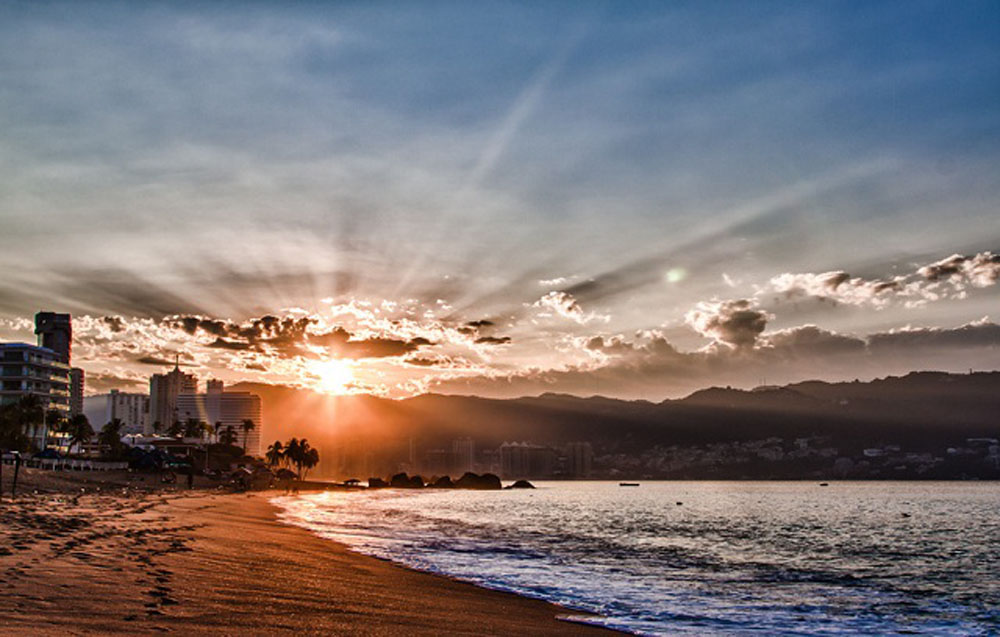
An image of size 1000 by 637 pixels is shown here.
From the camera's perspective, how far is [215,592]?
45.3 feet

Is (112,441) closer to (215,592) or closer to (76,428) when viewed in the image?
(76,428)

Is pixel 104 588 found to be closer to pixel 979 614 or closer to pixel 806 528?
pixel 979 614

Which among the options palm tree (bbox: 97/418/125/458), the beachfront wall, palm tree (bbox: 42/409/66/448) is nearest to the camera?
the beachfront wall

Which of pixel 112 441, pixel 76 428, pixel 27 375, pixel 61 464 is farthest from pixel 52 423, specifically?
pixel 61 464

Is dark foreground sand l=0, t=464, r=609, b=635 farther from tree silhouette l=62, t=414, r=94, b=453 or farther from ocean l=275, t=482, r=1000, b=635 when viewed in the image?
tree silhouette l=62, t=414, r=94, b=453

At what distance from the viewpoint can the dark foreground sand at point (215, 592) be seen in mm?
10492

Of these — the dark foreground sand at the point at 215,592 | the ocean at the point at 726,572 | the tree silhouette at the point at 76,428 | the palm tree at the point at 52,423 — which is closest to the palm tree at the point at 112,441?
the tree silhouette at the point at 76,428

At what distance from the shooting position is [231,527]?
3438cm

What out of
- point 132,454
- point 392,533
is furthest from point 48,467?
point 392,533

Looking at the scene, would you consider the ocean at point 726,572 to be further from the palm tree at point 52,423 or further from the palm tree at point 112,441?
the palm tree at point 52,423

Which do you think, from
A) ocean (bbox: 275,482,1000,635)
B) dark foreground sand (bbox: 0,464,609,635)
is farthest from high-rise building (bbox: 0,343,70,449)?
dark foreground sand (bbox: 0,464,609,635)

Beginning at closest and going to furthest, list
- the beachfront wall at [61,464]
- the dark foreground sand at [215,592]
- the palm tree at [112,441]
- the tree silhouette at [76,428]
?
the dark foreground sand at [215,592] < the beachfront wall at [61,464] < the tree silhouette at [76,428] < the palm tree at [112,441]

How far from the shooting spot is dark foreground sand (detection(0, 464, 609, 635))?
10.5m

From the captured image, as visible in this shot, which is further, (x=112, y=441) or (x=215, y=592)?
(x=112, y=441)
